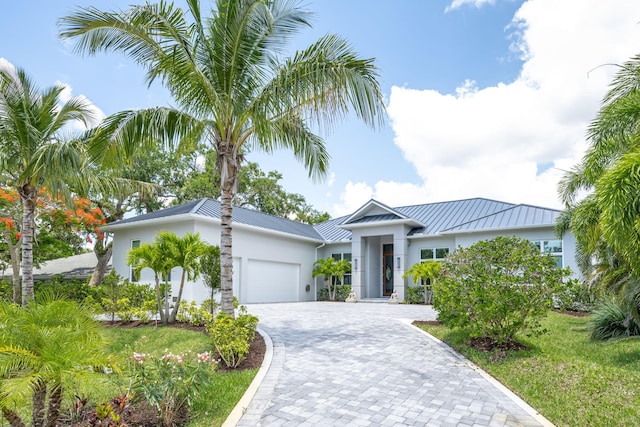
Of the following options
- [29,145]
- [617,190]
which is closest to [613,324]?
[617,190]

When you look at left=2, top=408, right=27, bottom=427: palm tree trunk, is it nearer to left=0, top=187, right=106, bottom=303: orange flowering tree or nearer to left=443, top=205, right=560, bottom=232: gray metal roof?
left=0, top=187, right=106, bottom=303: orange flowering tree

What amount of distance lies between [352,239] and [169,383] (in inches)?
726

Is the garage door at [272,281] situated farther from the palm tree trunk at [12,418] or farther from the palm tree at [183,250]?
the palm tree trunk at [12,418]

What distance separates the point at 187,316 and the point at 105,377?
8.05m

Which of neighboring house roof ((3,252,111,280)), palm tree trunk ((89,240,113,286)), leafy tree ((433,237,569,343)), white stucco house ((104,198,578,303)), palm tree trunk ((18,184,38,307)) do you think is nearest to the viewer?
leafy tree ((433,237,569,343))

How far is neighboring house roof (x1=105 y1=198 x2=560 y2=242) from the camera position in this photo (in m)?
18.2

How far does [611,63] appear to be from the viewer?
7.56 meters

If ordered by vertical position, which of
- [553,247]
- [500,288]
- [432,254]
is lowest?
[500,288]

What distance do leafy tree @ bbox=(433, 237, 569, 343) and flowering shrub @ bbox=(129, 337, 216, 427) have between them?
5.18 meters

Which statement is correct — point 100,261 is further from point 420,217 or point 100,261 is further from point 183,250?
point 420,217

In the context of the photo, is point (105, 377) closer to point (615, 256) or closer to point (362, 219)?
point (615, 256)

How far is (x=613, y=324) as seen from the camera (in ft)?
30.9

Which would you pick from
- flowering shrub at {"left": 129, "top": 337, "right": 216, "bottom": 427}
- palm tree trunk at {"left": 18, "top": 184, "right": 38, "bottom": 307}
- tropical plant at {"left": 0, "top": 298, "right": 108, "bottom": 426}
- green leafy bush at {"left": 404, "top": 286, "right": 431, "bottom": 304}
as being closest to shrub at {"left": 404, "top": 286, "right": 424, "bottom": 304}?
green leafy bush at {"left": 404, "top": 286, "right": 431, "bottom": 304}

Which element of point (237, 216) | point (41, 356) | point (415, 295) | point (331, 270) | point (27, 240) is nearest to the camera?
point (41, 356)
